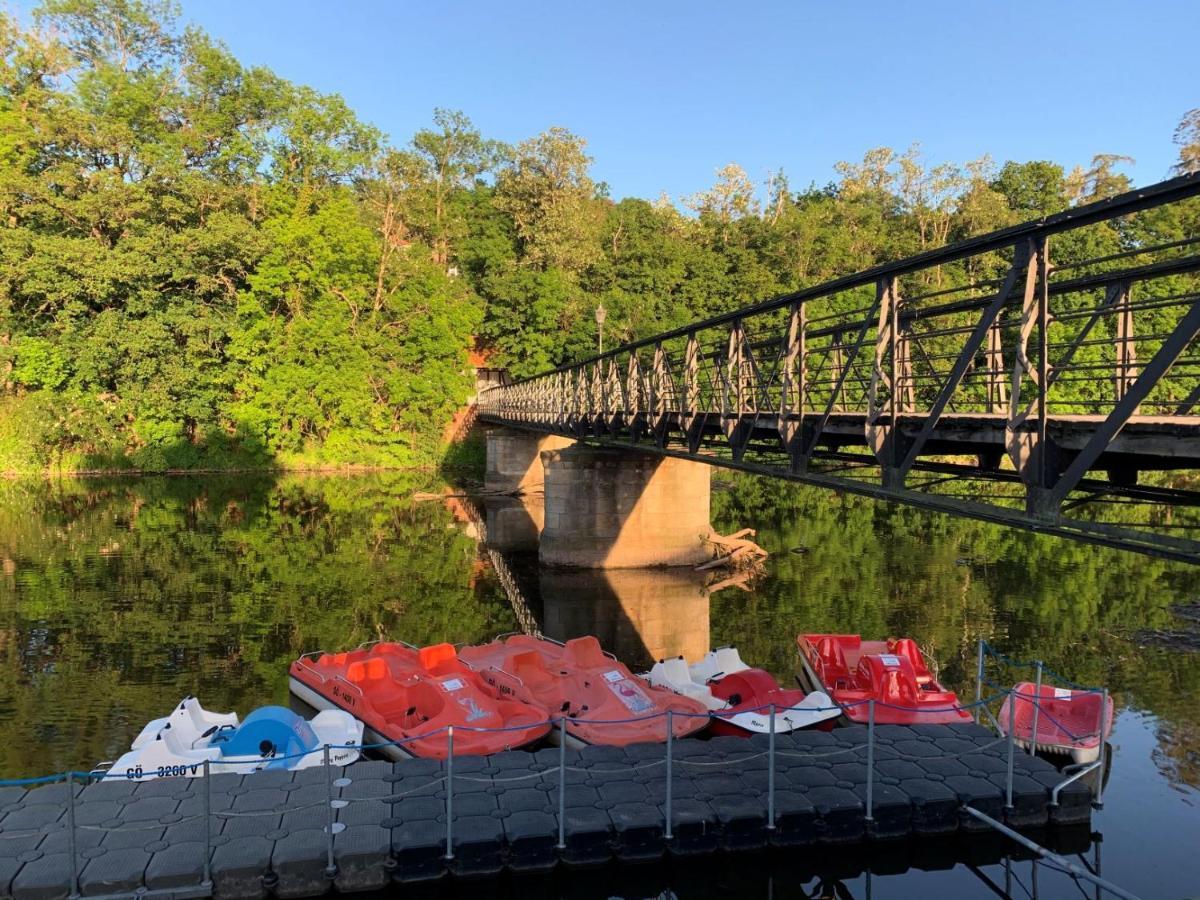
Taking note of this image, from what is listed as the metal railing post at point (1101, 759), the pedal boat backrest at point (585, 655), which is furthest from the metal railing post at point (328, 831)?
the metal railing post at point (1101, 759)

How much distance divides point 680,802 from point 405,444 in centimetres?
5441

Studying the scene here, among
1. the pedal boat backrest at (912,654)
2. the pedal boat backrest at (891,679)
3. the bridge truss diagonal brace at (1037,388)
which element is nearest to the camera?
the bridge truss diagonal brace at (1037,388)

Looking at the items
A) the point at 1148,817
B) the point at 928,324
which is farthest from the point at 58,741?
the point at 928,324

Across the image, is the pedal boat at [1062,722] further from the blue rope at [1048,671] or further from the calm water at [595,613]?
the calm water at [595,613]

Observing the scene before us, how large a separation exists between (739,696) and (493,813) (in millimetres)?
5394

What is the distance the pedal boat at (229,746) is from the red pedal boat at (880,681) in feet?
25.2

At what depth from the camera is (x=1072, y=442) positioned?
297 inches

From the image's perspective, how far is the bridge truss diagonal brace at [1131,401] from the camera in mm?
5902

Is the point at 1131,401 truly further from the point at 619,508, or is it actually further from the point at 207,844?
the point at 619,508

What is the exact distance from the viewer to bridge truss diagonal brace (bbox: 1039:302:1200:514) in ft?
19.4

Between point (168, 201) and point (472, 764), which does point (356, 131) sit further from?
point (472, 764)

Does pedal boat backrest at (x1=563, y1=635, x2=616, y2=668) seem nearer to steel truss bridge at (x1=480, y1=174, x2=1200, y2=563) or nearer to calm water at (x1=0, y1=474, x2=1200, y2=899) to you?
calm water at (x1=0, y1=474, x2=1200, y2=899)

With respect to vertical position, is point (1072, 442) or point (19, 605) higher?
point (1072, 442)

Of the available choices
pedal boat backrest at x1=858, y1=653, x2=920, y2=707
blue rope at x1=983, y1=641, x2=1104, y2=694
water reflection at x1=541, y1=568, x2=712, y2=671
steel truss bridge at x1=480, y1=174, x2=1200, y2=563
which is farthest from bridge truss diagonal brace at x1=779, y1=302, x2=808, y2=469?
water reflection at x1=541, y1=568, x2=712, y2=671
